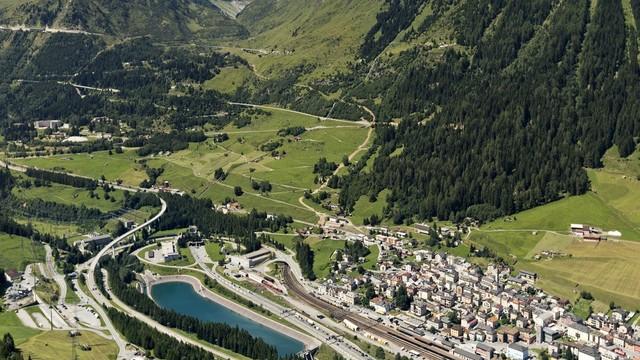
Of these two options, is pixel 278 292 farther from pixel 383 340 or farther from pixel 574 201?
pixel 574 201

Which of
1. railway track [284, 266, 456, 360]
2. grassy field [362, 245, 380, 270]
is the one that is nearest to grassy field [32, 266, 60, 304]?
railway track [284, 266, 456, 360]

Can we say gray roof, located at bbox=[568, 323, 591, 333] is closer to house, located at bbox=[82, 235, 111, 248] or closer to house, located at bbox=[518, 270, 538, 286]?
house, located at bbox=[518, 270, 538, 286]

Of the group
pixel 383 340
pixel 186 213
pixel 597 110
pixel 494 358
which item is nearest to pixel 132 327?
pixel 383 340

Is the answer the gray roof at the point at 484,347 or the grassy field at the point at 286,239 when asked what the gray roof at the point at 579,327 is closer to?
the gray roof at the point at 484,347

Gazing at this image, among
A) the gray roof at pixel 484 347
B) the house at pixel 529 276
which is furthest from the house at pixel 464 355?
the house at pixel 529 276

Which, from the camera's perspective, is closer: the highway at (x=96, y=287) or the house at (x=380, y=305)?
the highway at (x=96, y=287)
